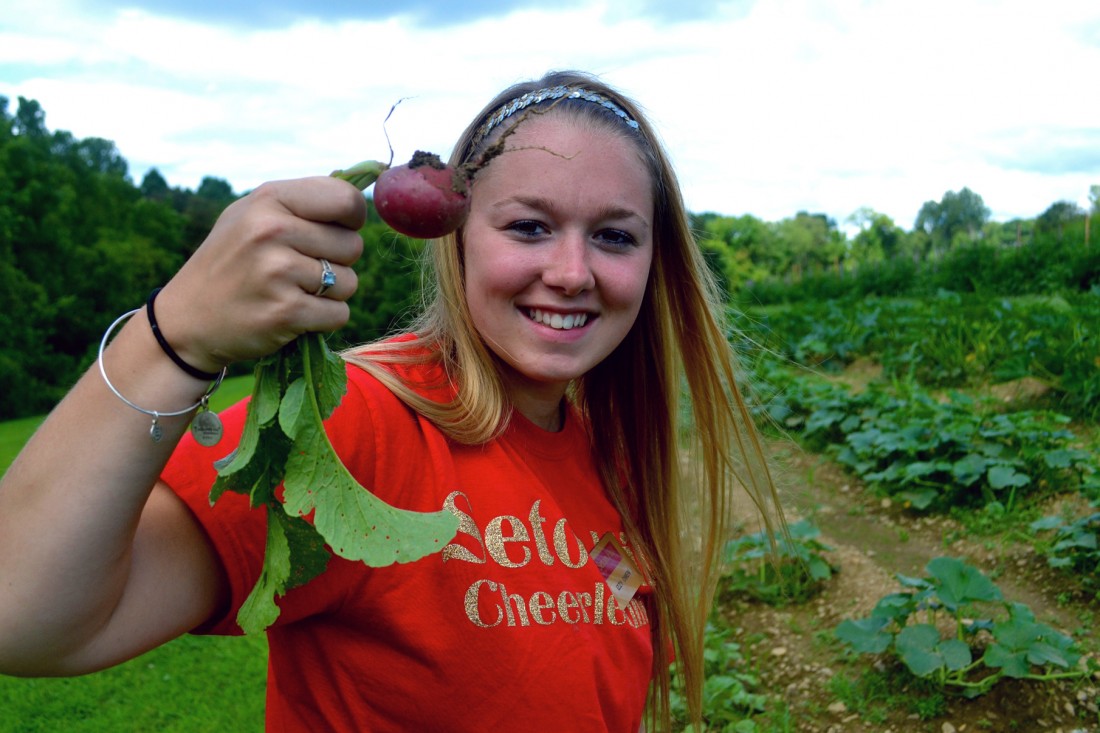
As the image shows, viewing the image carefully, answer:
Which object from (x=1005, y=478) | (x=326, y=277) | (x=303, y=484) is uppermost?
(x=326, y=277)

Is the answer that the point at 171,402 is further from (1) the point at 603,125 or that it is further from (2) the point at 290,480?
(1) the point at 603,125

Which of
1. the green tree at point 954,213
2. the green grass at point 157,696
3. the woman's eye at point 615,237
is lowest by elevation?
the green grass at point 157,696

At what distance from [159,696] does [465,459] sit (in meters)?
2.67

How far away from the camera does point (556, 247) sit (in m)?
1.60

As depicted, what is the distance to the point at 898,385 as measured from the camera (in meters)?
6.20

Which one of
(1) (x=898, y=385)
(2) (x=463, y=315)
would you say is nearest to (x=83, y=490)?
(2) (x=463, y=315)

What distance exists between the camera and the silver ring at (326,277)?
982mm

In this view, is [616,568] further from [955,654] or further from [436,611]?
[955,654]

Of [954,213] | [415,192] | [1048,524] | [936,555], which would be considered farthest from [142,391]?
[954,213]

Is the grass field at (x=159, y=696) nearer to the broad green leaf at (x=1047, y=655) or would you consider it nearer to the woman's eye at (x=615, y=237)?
the woman's eye at (x=615, y=237)

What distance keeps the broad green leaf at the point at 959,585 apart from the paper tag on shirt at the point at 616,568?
5.35ft

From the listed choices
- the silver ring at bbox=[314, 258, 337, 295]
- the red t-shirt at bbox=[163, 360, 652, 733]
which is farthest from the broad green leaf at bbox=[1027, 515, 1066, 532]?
the silver ring at bbox=[314, 258, 337, 295]

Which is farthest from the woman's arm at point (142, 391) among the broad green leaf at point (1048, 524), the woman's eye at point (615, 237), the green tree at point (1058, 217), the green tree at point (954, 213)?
the green tree at point (954, 213)

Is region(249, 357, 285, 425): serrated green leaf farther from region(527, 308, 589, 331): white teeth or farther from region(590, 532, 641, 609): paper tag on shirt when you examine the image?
region(590, 532, 641, 609): paper tag on shirt
